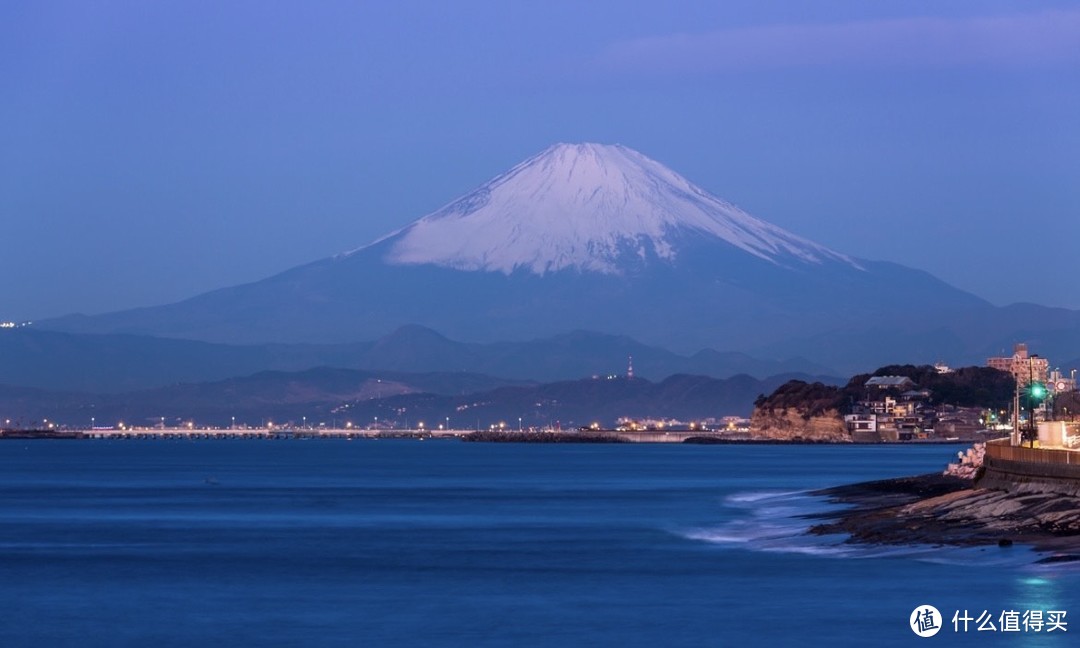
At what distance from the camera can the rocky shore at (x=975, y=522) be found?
43.4 m

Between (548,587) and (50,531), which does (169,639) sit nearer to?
(548,587)

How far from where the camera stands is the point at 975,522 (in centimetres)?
4850

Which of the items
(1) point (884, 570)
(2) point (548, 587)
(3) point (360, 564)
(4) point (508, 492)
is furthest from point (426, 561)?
(4) point (508, 492)

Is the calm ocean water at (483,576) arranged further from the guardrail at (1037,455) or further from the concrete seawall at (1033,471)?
the guardrail at (1037,455)

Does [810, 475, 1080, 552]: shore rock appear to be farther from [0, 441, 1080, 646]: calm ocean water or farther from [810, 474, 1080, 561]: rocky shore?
[0, 441, 1080, 646]: calm ocean water

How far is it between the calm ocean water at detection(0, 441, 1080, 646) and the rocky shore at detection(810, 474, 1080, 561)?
1.07m

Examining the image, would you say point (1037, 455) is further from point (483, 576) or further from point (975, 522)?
point (483, 576)

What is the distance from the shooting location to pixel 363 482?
368 ft

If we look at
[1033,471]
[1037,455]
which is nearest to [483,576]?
[1033,471]

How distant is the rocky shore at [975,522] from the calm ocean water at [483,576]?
107 cm

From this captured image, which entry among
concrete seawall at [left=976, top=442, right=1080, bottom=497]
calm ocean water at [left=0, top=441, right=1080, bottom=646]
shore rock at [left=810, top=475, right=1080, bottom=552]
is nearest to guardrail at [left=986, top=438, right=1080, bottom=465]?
concrete seawall at [left=976, top=442, right=1080, bottom=497]

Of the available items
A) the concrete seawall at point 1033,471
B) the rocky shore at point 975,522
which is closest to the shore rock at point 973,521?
the rocky shore at point 975,522

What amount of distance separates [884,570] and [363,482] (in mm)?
72858

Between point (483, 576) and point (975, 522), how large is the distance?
12113 mm
